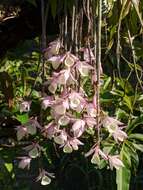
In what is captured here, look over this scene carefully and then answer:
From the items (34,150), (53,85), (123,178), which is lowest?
(123,178)

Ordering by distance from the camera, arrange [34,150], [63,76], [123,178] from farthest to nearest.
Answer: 1. [123,178]
2. [34,150]
3. [63,76]

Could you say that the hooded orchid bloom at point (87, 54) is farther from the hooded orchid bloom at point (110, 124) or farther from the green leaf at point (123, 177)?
the green leaf at point (123, 177)

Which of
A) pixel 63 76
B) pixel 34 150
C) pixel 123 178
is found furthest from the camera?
pixel 123 178

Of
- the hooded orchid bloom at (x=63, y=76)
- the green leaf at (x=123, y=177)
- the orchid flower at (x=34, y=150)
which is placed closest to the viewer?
the hooded orchid bloom at (x=63, y=76)

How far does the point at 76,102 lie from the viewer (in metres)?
0.93

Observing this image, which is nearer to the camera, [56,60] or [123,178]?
[56,60]

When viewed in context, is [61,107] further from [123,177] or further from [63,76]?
[123,177]

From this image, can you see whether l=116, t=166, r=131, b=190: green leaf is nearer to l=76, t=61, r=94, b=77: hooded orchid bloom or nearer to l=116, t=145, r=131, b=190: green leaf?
l=116, t=145, r=131, b=190: green leaf

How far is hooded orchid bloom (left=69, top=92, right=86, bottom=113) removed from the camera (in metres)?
0.93

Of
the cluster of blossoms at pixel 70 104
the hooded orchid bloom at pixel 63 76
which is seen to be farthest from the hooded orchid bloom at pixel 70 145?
the hooded orchid bloom at pixel 63 76

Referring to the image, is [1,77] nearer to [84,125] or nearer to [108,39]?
[108,39]

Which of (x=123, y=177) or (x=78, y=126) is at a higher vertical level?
(x=78, y=126)

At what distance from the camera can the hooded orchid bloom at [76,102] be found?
93cm

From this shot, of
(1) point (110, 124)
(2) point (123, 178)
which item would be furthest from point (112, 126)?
(2) point (123, 178)
